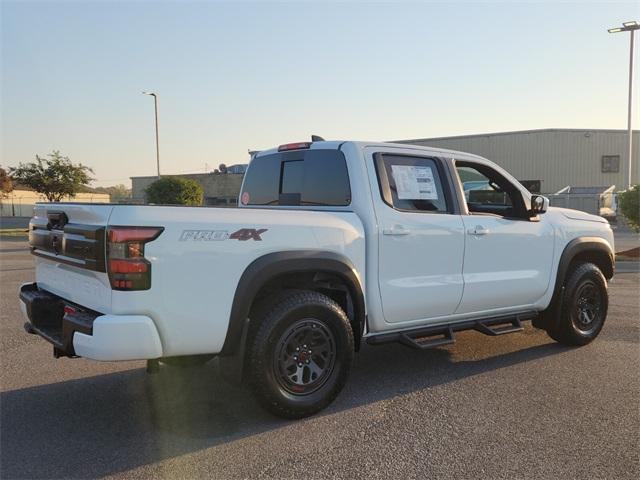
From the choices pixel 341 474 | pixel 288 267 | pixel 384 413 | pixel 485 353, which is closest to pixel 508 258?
pixel 485 353

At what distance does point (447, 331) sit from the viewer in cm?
466

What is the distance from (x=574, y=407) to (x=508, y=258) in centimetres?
148

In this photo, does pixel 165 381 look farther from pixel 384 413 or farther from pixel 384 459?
pixel 384 459

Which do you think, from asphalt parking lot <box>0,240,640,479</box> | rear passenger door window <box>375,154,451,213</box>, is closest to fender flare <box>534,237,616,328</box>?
asphalt parking lot <box>0,240,640,479</box>

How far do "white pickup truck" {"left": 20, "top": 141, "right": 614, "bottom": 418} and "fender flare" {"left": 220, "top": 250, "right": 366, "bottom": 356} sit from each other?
13mm

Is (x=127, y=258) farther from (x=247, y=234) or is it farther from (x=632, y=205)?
(x=632, y=205)

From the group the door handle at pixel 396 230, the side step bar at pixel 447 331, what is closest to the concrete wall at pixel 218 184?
the side step bar at pixel 447 331

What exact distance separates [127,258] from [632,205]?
15.6m

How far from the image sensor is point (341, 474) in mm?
3039

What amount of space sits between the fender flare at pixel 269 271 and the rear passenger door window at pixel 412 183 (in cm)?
76

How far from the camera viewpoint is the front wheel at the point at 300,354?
362 centimetres

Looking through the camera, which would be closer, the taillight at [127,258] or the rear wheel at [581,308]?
the taillight at [127,258]

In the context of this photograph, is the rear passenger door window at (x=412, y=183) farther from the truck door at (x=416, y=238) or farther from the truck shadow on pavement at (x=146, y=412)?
the truck shadow on pavement at (x=146, y=412)

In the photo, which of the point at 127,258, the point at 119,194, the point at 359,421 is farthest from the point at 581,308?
the point at 119,194
